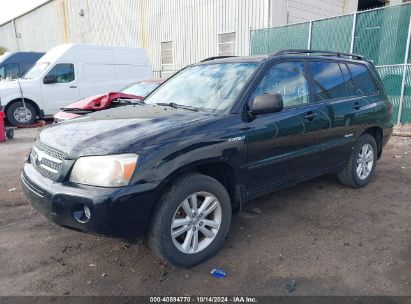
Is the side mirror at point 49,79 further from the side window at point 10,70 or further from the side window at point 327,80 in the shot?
the side window at point 327,80

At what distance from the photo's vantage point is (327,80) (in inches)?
167

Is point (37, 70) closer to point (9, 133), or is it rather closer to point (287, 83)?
point (9, 133)

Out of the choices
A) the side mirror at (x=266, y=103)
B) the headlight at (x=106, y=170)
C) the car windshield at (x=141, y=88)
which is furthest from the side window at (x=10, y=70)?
the side mirror at (x=266, y=103)

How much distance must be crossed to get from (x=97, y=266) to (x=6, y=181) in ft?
10.7

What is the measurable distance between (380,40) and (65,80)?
30.9 feet

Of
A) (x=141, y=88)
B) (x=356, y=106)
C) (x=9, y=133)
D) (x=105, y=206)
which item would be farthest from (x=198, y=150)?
(x=9, y=133)

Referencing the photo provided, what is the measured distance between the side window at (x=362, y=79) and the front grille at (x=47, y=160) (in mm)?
3805

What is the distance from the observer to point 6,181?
546 centimetres

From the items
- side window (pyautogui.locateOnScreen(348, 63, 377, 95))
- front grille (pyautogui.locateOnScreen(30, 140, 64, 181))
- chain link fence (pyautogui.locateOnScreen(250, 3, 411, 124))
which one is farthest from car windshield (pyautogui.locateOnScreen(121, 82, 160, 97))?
front grille (pyautogui.locateOnScreen(30, 140, 64, 181))

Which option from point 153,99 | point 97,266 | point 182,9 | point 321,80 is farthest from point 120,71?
point 97,266

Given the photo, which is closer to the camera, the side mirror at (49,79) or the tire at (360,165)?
the tire at (360,165)

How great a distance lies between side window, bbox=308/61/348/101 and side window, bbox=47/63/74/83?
9185 millimetres

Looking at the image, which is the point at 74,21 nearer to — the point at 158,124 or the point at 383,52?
the point at 383,52

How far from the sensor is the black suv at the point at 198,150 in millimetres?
2594
